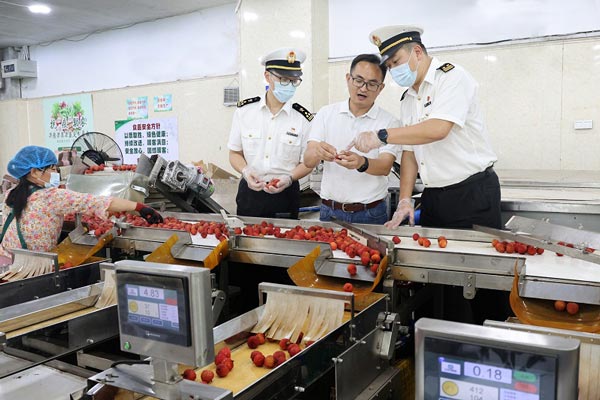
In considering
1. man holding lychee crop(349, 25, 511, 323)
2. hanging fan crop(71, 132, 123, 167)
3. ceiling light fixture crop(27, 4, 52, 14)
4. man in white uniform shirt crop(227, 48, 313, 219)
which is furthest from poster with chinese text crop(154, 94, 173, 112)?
man holding lychee crop(349, 25, 511, 323)

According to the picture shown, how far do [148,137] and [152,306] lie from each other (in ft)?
24.1

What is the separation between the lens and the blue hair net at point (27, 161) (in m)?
2.60

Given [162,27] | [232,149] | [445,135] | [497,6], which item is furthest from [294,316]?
[162,27]

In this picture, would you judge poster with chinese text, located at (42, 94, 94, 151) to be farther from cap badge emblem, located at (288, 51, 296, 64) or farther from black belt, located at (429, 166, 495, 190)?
black belt, located at (429, 166, 495, 190)

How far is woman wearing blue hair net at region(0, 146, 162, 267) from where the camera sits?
260 cm

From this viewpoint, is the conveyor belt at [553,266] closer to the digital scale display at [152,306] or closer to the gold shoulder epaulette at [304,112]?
the digital scale display at [152,306]

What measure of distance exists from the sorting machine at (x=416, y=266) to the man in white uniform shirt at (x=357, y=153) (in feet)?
1.52

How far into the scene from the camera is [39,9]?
6.89m

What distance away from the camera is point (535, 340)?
657mm

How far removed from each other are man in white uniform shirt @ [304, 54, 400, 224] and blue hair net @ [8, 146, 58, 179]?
140cm

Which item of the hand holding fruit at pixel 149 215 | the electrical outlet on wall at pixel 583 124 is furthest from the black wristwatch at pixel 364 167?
the electrical outlet on wall at pixel 583 124

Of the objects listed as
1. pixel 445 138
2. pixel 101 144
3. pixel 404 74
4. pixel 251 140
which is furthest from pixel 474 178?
pixel 101 144

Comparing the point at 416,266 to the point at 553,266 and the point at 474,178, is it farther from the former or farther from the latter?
the point at 474,178

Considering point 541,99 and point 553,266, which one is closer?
point 553,266
